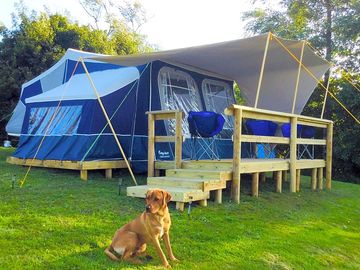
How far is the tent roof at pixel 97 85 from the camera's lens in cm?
723

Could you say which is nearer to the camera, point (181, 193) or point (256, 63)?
point (181, 193)

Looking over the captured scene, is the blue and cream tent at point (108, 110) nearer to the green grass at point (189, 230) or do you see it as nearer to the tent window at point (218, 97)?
the tent window at point (218, 97)

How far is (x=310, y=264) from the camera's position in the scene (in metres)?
3.61

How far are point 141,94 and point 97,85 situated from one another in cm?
80

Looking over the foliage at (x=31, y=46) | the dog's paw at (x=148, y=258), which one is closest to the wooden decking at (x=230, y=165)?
the dog's paw at (x=148, y=258)

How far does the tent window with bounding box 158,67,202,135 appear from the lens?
7770 millimetres

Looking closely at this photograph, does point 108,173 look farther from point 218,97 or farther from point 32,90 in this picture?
point 32,90

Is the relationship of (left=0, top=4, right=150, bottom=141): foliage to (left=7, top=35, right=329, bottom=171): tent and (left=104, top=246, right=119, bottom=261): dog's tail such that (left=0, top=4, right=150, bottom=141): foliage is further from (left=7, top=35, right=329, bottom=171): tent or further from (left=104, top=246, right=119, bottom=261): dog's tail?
(left=104, top=246, right=119, bottom=261): dog's tail

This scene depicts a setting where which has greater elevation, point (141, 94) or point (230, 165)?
point (141, 94)

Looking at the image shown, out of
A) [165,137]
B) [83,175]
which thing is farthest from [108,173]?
[165,137]

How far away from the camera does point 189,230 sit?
12.9 feet

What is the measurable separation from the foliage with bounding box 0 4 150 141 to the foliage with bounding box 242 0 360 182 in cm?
728

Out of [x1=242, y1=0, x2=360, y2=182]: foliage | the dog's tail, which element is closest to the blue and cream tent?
the dog's tail

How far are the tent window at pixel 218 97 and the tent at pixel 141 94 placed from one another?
2 centimetres
